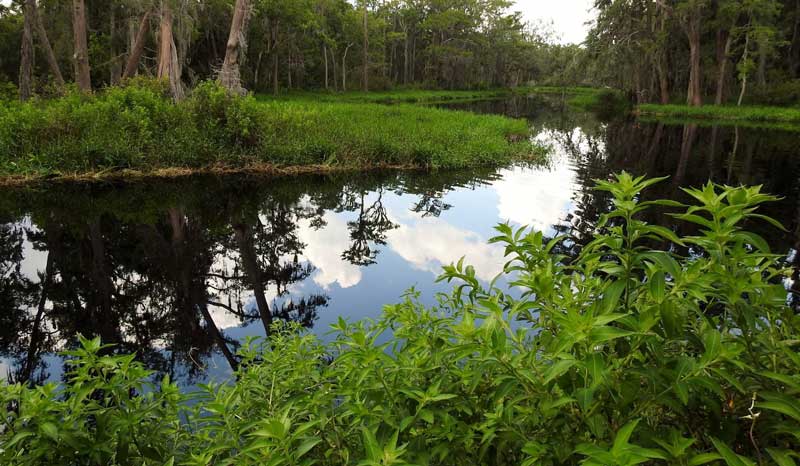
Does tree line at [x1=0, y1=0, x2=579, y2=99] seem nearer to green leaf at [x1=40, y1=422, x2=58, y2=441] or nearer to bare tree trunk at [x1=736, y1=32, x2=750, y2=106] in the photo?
bare tree trunk at [x1=736, y1=32, x2=750, y2=106]

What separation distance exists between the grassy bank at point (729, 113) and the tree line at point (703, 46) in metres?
1.35

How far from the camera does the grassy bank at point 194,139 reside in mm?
13141

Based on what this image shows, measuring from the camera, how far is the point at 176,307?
22.8ft

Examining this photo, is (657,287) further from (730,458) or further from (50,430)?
(50,430)

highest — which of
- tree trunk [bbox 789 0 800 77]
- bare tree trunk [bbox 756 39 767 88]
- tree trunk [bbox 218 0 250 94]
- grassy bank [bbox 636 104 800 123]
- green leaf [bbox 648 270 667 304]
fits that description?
tree trunk [bbox 789 0 800 77]

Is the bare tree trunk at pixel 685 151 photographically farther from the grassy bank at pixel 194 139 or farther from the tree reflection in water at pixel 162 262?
the tree reflection in water at pixel 162 262

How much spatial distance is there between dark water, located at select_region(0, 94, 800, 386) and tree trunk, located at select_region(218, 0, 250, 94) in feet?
13.7

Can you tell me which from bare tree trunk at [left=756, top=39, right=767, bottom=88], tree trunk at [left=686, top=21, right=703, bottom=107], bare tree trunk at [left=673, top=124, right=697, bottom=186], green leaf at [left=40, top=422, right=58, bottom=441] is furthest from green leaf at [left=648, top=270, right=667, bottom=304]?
bare tree trunk at [left=756, top=39, right=767, bottom=88]

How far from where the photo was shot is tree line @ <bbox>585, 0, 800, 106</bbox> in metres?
35.8

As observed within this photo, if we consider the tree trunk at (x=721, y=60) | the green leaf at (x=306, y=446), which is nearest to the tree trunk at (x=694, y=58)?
the tree trunk at (x=721, y=60)

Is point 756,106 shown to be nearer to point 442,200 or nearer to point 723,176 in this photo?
point 723,176

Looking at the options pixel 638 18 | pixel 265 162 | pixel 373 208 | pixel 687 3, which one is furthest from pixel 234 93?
pixel 638 18

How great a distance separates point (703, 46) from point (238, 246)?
154 feet

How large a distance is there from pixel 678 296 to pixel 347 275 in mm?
6951
